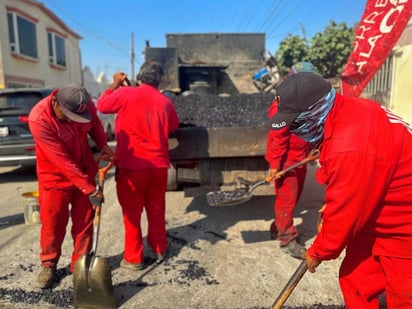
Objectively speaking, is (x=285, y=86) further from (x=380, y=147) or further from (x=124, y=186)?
(x=124, y=186)

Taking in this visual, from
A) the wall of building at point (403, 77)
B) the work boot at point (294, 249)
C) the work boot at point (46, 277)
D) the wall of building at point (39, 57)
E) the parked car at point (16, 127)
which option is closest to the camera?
the work boot at point (46, 277)

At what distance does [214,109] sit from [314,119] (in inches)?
122

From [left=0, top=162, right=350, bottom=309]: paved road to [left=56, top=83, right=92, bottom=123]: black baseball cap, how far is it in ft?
4.64

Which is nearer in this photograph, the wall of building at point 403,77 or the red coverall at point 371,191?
the red coverall at point 371,191

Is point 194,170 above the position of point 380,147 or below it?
below

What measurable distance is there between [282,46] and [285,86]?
38.2 feet

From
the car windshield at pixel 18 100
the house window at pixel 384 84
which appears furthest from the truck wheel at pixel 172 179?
the house window at pixel 384 84

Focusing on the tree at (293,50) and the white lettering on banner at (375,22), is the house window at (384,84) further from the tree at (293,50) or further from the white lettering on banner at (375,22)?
the tree at (293,50)

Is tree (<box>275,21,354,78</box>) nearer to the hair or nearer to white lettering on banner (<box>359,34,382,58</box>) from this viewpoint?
white lettering on banner (<box>359,34,382,58</box>)

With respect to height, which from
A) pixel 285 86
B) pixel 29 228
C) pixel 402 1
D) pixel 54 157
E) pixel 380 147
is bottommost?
pixel 29 228

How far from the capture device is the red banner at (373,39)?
4.75 metres

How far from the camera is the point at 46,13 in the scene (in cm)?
1781

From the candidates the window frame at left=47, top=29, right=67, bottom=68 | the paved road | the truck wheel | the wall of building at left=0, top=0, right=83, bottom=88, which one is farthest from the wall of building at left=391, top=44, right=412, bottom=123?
the window frame at left=47, top=29, right=67, bottom=68

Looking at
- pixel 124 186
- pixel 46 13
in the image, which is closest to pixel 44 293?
pixel 124 186
